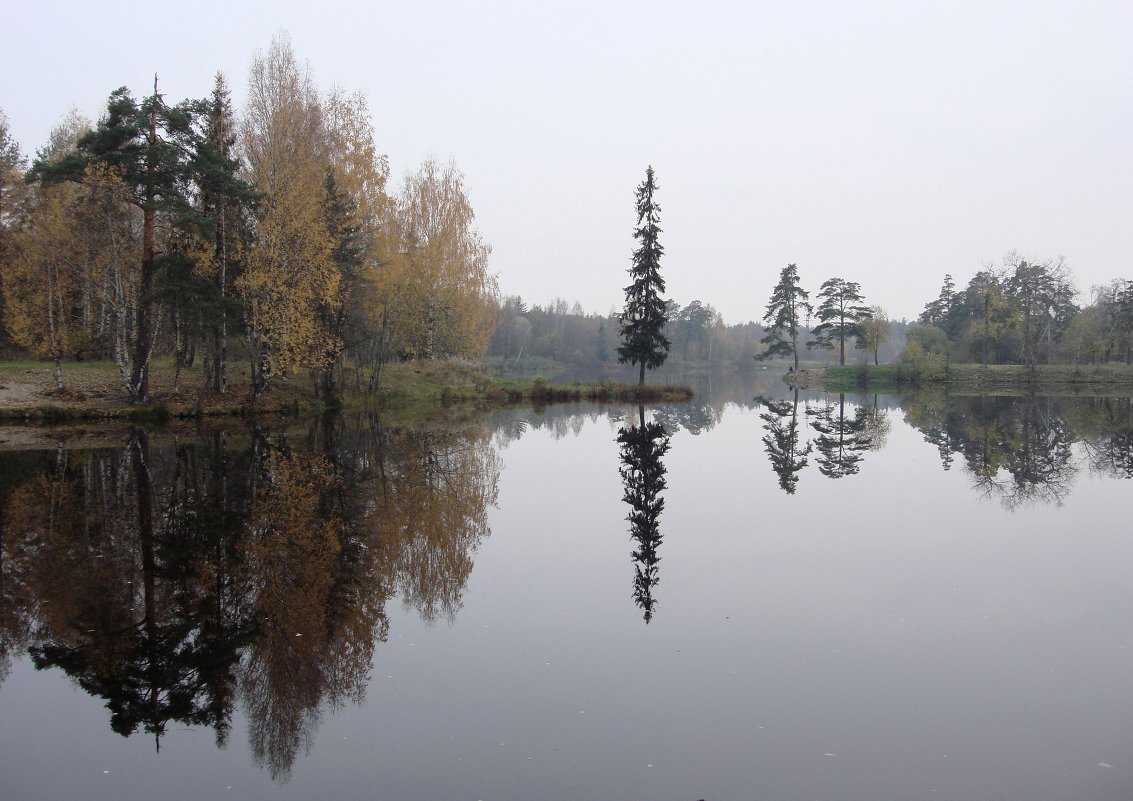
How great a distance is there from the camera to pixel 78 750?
5.24 metres

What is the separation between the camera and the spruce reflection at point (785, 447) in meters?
17.1

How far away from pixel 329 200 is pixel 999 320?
6687cm

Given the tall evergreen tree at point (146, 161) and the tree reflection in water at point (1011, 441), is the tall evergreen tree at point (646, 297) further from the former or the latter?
the tall evergreen tree at point (146, 161)

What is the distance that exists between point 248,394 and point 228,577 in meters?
24.2

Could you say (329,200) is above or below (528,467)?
above

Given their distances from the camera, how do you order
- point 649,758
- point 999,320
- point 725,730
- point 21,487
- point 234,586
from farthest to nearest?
point 999,320, point 21,487, point 234,586, point 725,730, point 649,758

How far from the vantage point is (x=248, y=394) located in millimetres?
30906

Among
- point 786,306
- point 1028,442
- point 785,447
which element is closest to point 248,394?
point 785,447

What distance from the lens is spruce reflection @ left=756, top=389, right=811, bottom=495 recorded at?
17.1m

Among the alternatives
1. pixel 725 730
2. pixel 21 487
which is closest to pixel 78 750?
pixel 725 730

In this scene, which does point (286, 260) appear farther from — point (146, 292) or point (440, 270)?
point (440, 270)

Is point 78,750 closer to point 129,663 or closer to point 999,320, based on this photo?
point 129,663

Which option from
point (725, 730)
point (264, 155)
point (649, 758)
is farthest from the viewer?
point (264, 155)

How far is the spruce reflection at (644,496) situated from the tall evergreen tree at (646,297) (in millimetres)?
20858
